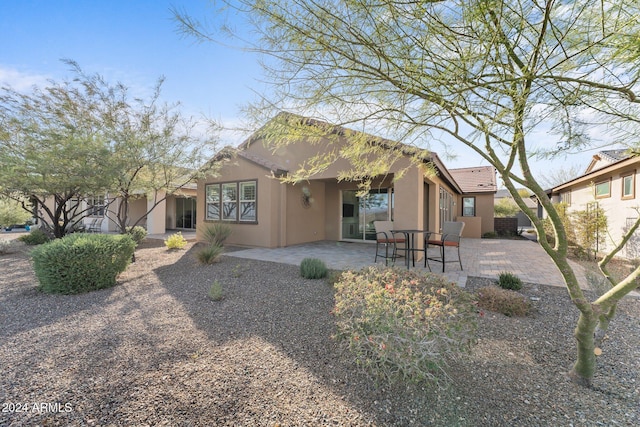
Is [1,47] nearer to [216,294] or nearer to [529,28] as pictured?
[216,294]

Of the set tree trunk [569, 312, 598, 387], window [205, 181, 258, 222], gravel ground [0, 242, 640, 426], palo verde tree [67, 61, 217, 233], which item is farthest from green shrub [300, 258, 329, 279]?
window [205, 181, 258, 222]

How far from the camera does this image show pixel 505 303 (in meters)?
4.18

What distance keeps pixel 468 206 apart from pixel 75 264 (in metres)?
18.8

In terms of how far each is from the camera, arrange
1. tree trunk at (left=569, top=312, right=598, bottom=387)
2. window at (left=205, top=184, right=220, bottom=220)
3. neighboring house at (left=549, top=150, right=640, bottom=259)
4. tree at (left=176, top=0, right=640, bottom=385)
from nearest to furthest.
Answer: tree at (left=176, top=0, right=640, bottom=385) → tree trunk at (left=569, top=312, right=598, bottom=387) → neighboring house at (left=549, top=150, right=640, bottom=259) → window at (left=205, top=184, right=220, bottom=220)

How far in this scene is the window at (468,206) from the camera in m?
17.3

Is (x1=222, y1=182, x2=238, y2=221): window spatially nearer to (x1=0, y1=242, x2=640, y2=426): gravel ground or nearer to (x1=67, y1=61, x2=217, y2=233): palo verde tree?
(x1=67, y1=61, x2=217, y2=233): palo verde tree

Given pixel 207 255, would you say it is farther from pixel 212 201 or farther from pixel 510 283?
pixel 510 283

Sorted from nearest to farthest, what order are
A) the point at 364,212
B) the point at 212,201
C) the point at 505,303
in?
1. the point at 505,303
2. the point at 364,212
3. the point at 212,201

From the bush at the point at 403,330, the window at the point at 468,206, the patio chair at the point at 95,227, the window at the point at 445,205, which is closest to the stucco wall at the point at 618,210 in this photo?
the window at the point at 445,205

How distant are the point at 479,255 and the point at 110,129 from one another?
11439 millimetres

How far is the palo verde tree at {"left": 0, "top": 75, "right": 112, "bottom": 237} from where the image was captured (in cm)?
674

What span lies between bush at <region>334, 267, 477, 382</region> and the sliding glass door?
8176 millimetres

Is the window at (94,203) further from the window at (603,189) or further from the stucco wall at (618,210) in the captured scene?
the window at (603,189)

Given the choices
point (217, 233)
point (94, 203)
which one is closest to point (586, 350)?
point (217, 233)
